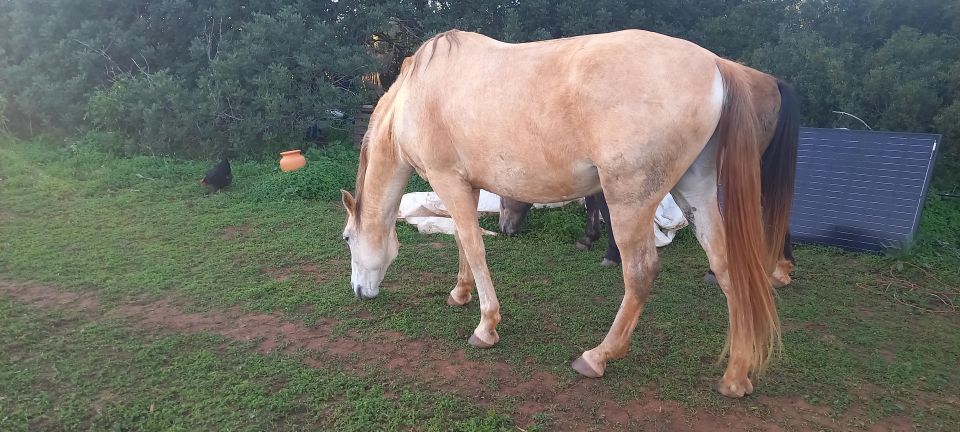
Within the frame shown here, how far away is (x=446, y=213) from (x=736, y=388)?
11.9ft

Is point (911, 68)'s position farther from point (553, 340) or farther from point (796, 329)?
point (553, 340)

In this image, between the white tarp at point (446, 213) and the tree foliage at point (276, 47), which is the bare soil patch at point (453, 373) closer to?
the white tarp at point (446, 213)

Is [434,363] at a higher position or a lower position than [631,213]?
lower

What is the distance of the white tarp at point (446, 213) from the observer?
5.54 m

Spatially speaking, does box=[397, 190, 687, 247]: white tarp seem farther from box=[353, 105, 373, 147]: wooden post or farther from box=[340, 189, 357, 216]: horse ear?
box=[353, 105, 373, 147]: wooden post

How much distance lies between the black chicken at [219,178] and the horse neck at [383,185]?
4.09m

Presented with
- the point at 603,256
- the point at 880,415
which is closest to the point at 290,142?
the point at 603,256

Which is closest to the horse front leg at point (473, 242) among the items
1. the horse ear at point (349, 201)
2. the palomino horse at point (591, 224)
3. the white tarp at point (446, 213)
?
the horse ear at point (349, 201)

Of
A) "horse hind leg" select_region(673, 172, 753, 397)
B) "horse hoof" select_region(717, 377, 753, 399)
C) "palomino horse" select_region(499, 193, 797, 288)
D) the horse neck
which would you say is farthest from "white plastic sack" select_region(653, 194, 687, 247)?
the horse neck

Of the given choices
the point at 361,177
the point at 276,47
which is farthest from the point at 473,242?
the point at 276,47

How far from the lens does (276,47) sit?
9.21m

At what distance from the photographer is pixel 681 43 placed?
2801 mm

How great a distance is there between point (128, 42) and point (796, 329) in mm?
10601

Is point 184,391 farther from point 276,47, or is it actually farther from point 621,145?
point 276,47
